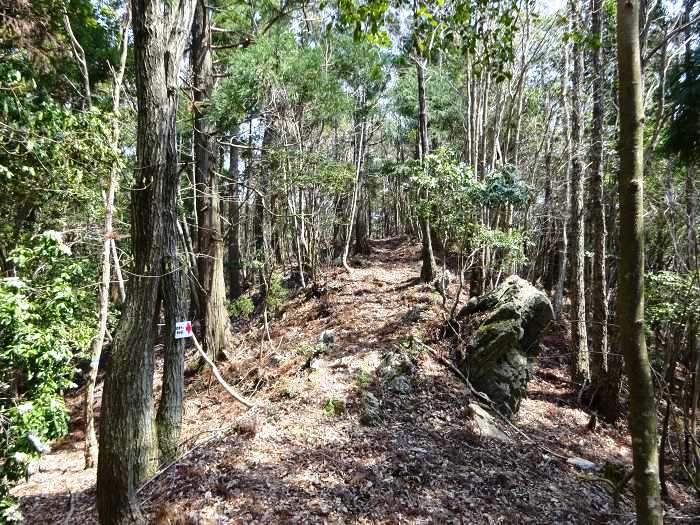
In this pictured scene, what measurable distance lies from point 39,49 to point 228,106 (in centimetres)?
302

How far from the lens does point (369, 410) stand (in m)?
5.91

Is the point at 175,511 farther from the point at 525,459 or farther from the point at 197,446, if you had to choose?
the point at 525,459

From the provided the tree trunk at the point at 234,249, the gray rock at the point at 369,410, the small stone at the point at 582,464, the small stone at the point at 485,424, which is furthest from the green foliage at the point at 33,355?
the tree trunk at the point at 234,249

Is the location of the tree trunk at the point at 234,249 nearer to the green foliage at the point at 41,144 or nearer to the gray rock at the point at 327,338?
the gray rock at the point at 327,338

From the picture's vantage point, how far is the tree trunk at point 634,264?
6.15ft

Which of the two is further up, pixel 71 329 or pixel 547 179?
pixel 547 179

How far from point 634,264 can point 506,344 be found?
5555 millimetres

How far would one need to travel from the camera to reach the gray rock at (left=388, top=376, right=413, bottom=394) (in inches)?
259

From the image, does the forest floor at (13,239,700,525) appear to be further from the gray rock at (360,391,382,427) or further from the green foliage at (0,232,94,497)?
the green foliage at (0,232,94,497)

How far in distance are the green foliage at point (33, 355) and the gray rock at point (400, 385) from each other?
4498 millimetres

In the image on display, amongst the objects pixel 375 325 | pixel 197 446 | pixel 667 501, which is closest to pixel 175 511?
pixel 197 446

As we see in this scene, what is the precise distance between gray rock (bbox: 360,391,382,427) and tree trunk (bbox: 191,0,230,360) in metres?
4.35

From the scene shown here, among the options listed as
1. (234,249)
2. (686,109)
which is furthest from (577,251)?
(234,249)

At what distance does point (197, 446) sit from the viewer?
5.18m
